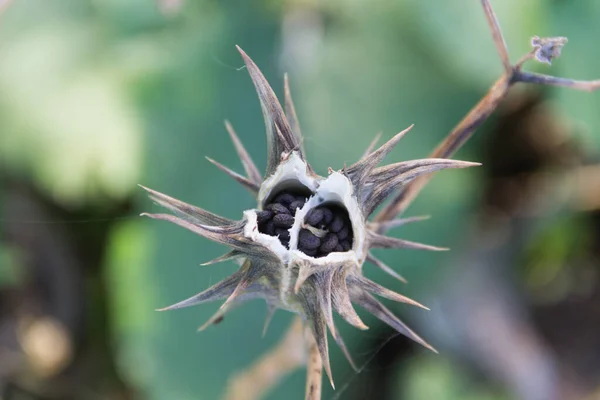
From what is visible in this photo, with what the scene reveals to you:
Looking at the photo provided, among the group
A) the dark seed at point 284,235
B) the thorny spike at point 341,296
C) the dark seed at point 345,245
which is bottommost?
the thorny spike at point 341,296

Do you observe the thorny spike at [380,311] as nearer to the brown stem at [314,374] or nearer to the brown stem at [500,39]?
the brown stem at [314,374]

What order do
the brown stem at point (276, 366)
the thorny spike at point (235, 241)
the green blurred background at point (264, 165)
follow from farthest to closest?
the green blurred background at point (264, 165)
the brown stem at point (276, 366)
the thorny spike at point (235, 241)

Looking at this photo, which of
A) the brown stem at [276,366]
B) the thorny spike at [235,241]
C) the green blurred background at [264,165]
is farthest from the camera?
the green blurred background at [264,165]

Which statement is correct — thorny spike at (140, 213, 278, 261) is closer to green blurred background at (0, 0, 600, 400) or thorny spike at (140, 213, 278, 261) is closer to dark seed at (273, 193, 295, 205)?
dark seed at (273, 193, 295, 205)

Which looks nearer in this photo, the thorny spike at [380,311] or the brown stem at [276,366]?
the thorny spike at [380,311]

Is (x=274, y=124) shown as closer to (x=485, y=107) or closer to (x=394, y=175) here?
(x=394, y=175)

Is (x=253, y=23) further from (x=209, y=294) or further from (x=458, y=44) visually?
(x=209, y=294)

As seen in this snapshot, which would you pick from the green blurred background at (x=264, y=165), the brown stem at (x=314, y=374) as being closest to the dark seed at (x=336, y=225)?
the brown stem at (x=314, y=374)

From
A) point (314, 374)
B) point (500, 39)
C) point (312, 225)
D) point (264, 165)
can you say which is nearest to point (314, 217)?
point (312, 225)

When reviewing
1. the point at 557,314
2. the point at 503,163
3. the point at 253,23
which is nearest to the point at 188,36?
the point at 253,23
